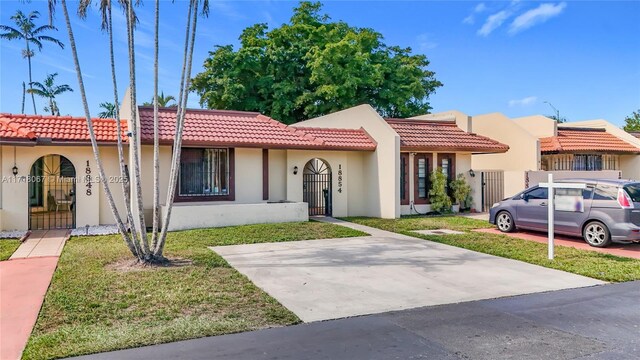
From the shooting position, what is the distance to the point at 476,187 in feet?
63.4

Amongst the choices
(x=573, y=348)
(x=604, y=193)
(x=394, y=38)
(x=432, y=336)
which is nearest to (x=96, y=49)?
(x=432, y=336)

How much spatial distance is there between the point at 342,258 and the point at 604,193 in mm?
6925

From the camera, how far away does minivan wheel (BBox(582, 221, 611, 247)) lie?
35.0ft

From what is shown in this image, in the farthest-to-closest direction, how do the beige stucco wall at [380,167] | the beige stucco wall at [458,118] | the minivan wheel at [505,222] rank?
the beige stucco wall at [458,118]
the beige stucco wall at [380,167]
the minivan wheel at [505,222]

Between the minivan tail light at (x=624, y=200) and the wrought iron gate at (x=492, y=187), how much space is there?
905 centimetres

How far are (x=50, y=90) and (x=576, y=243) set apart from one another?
39.4m

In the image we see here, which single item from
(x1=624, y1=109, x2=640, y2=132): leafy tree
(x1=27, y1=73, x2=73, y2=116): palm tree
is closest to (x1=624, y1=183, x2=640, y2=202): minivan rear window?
(x1=624, y1=109, x2=640, y2=132): leafy tree

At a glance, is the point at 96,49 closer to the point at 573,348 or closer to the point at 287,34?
the point at 573,348

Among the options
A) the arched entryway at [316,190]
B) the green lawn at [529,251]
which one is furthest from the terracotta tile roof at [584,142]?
the arched entryway at [316,190]

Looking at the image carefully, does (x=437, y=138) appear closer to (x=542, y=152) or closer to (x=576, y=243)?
(x=542, y=152)

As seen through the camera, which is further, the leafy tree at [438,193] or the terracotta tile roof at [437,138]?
the leafy tree at [438,193]

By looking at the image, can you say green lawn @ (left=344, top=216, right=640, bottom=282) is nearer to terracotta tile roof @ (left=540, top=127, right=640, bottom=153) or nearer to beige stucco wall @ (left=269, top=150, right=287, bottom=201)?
beige stucco wall @ (left=269, top=150, right=287, bottom=201)

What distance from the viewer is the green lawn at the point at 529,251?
832cm

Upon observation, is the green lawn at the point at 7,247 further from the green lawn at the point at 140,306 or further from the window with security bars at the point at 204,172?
the window with security bars at the point at 204,172
